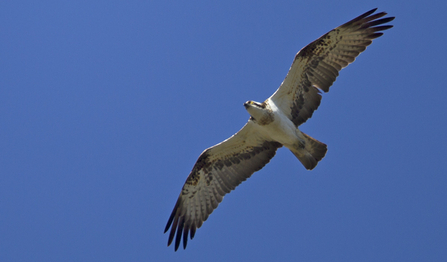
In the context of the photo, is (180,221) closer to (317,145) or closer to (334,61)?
(317,145)

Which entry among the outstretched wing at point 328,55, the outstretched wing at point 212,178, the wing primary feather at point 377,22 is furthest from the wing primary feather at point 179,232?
the wing primary feather at point 377,22

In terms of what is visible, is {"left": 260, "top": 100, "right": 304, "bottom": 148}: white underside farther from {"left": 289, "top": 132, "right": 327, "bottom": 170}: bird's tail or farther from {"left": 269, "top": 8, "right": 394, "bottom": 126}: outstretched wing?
{"left": 269, "top": 8, "right": 394, "bottom": 126}: outstretched wing

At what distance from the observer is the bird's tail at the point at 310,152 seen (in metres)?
10.1

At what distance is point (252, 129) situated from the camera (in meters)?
10.4

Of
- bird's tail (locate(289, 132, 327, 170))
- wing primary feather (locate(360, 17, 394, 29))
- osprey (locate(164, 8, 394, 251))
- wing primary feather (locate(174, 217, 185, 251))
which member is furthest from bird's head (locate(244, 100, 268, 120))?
wing primary feather (locate(174, 217, 185, 251))

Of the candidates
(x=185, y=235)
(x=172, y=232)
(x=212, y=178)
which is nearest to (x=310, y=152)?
(x=212, y=178)

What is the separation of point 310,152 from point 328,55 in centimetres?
196

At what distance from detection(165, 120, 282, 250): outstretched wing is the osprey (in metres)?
0.02

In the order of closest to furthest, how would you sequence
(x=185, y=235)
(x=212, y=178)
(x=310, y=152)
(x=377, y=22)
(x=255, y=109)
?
(x=255, y=109), (x=377, y=22), (x=310, y=152), (x=185, y=235), (x=212, y=178)

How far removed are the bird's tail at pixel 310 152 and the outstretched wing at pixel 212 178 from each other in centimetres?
72

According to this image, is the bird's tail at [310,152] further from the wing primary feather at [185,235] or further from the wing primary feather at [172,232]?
the wing primary feather at [172,232]

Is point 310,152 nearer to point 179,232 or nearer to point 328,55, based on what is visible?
point 328,55

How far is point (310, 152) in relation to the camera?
1018 centimetres

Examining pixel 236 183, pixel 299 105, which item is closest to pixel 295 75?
pixel 299 105
